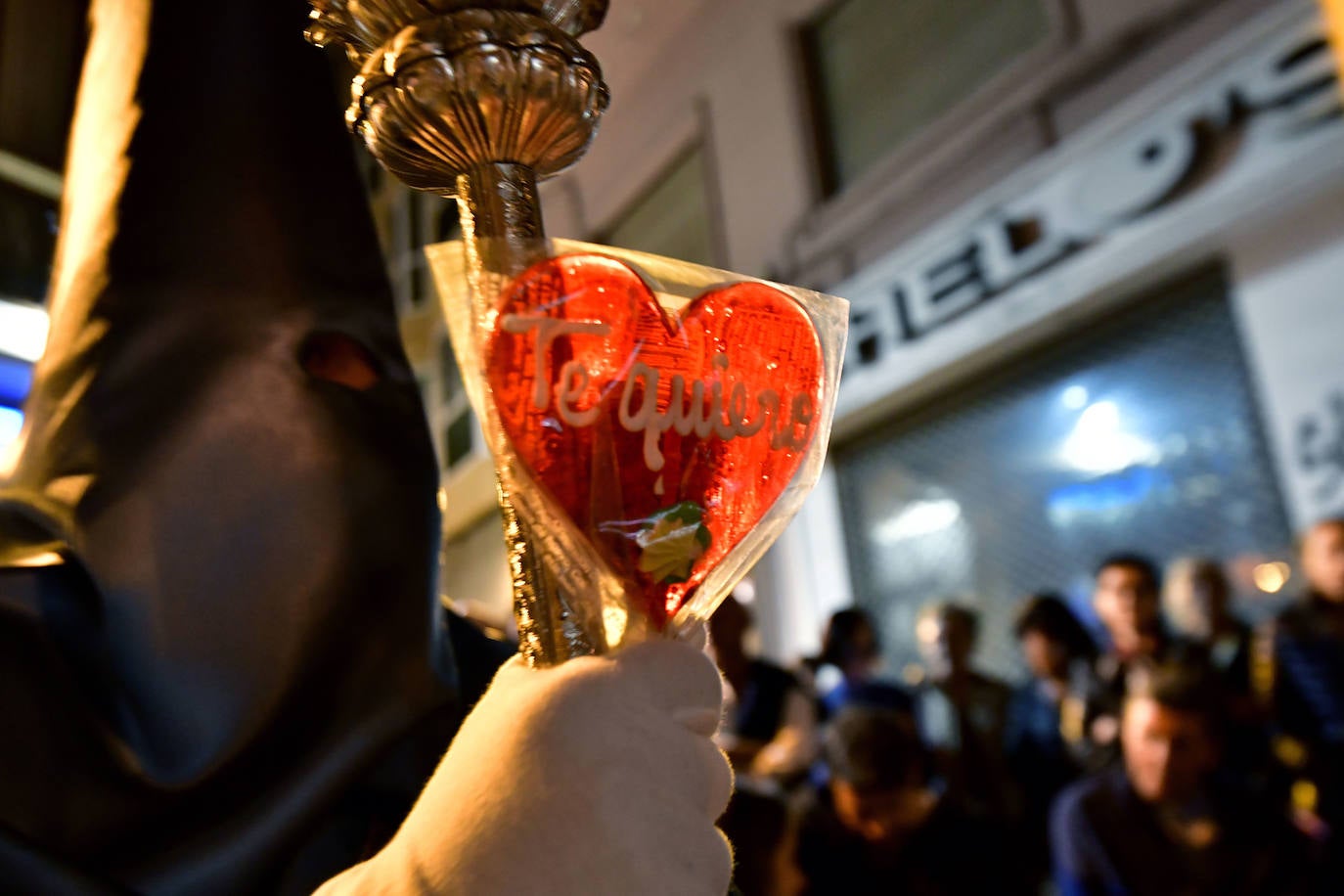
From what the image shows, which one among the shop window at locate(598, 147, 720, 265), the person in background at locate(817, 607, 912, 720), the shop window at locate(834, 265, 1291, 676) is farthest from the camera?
the shop window at locate(598, 147, 720, 265)

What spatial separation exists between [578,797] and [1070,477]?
11.3 feet

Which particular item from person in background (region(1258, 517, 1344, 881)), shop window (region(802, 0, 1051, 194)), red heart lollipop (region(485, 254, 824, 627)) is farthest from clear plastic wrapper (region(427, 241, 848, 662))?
shop window (region(802, 0, 1051, 194))

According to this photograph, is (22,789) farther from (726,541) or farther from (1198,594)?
(1198,594)

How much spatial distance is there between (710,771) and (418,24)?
13.0 inches

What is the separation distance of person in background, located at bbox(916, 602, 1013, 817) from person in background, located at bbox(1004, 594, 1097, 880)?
0.05 meters

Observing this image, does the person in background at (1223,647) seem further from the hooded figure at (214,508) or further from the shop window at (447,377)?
the shop window at (447,377)

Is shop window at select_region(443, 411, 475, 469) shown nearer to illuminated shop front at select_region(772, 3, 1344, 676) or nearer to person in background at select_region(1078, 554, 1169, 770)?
illuminated shop front at select_region(772, 3, 1344, 676)

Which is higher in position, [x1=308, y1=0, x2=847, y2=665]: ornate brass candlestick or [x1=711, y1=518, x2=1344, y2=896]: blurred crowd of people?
[x1=308, y1=0, x2=847, y2=665]: ornate brass candlestick

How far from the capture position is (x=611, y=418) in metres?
0.39

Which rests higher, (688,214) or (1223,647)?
(688,214)

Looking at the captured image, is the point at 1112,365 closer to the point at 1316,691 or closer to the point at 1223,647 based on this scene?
the point at 1223,647

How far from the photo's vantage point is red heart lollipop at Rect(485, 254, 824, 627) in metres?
0.39

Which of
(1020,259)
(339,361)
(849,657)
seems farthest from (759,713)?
→ (339,361)

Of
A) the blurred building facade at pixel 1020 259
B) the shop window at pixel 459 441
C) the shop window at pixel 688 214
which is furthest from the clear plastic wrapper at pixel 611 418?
the shop window at pixel 459 441
